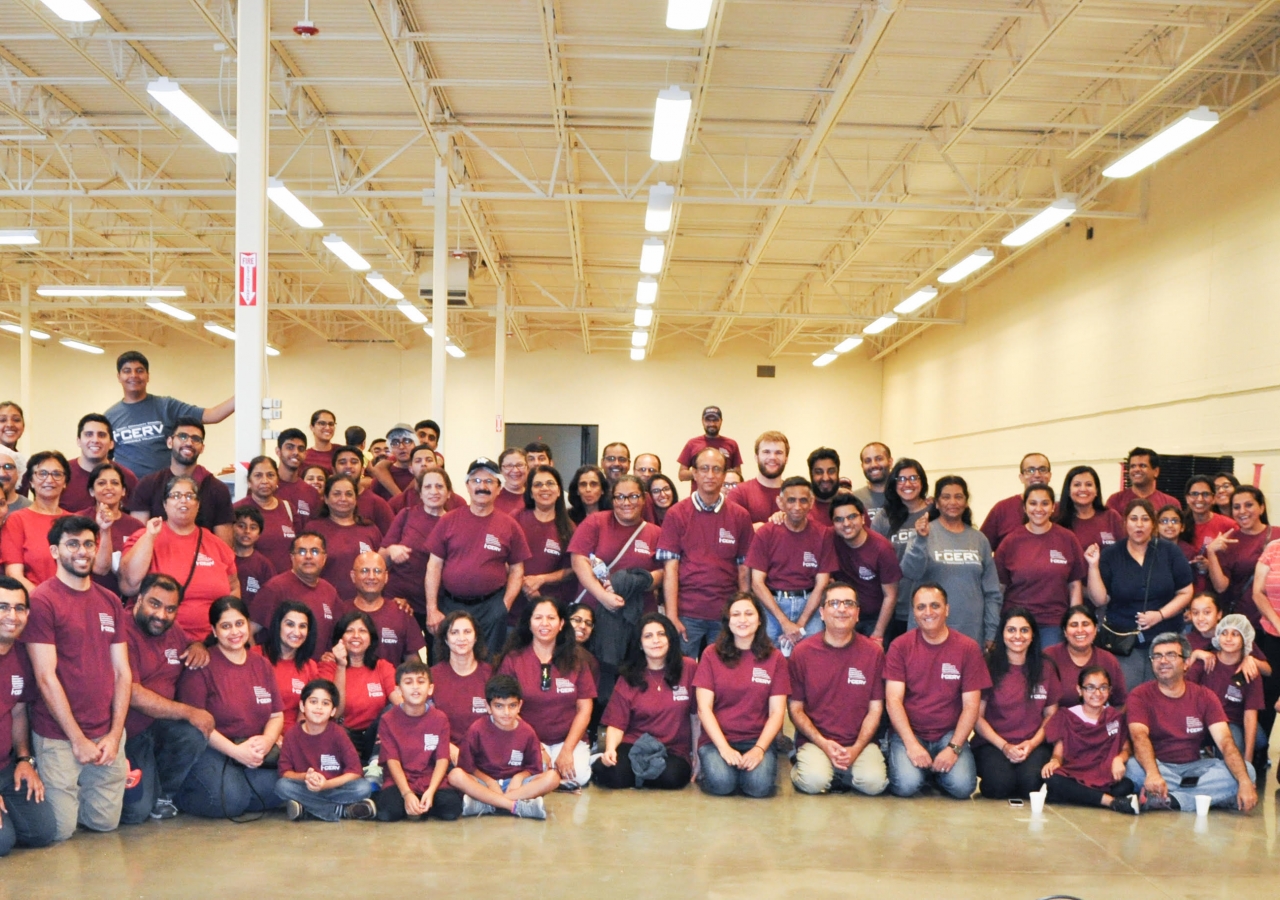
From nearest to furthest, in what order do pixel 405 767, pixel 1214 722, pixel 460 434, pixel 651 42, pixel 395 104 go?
pixel 405 767 → pixel 1214 722 → pixel 651 42 → pixel 395 104 → pixel 460 434

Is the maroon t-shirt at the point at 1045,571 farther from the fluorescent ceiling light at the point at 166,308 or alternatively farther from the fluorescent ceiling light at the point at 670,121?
the fluorescent ceiling light at the point at 166,308

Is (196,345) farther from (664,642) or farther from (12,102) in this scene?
(664,642)

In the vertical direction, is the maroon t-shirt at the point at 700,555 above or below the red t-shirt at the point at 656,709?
above

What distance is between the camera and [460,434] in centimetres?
2547

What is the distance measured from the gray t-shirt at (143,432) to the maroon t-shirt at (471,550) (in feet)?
5.62

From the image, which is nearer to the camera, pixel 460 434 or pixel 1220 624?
pixel 1220 624

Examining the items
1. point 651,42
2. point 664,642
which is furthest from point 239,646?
point 651,42

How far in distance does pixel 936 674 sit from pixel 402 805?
2.86 meters

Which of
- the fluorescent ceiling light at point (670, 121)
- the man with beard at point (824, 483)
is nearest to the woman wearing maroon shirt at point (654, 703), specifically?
the man with beard at point (824, 483)

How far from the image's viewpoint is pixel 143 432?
260 inches

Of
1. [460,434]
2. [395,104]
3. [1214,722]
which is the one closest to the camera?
[1214,722]

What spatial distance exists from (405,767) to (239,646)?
100 cm

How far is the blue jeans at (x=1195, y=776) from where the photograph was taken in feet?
18.8

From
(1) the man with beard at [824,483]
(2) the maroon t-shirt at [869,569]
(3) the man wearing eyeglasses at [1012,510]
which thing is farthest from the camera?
(1) the man with beard at [824,483]
